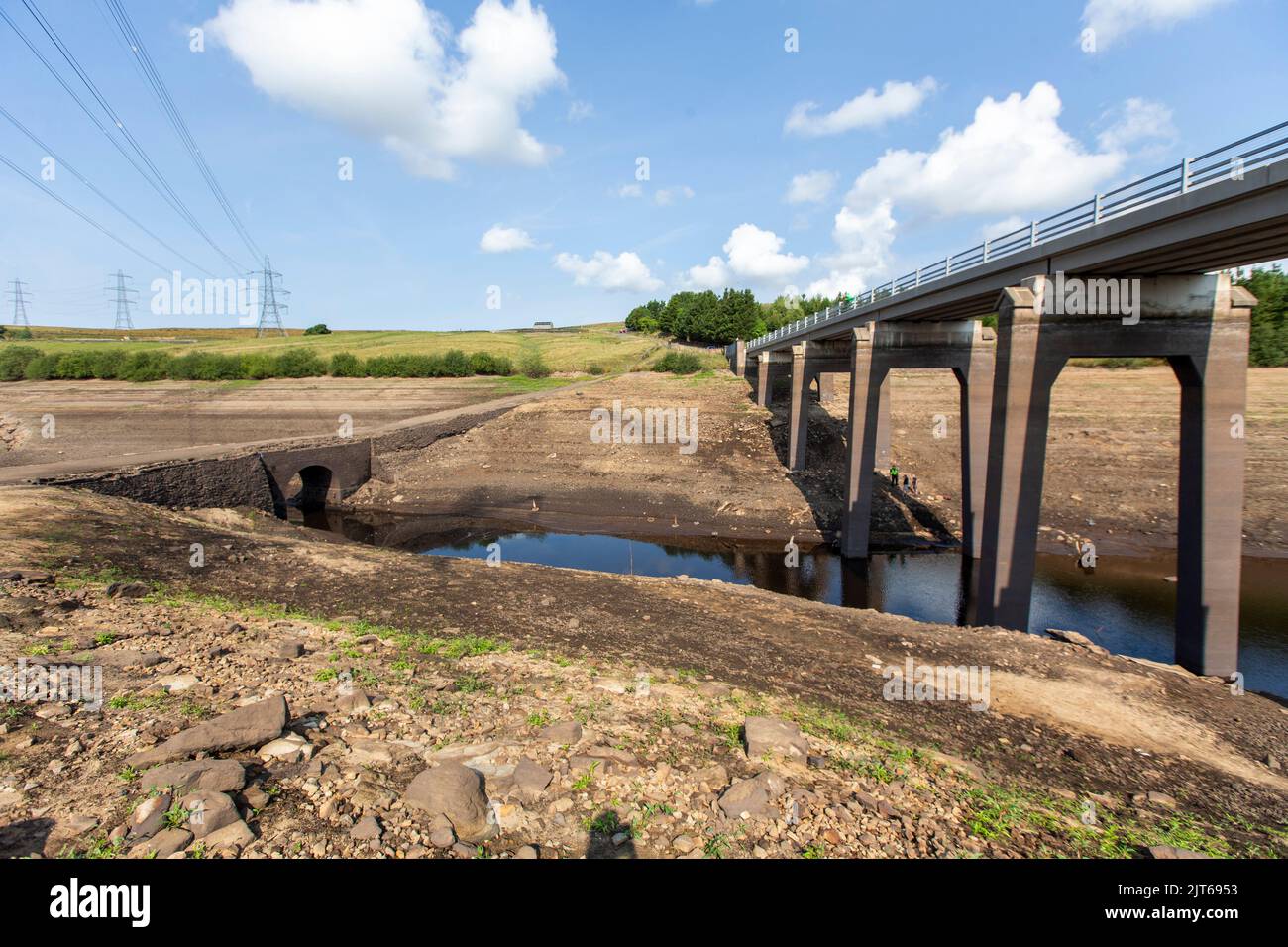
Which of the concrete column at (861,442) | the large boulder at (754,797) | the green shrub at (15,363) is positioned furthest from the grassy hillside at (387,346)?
the large boulder at (754,797)

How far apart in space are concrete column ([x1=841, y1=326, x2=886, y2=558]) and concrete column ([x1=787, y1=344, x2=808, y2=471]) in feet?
28.5

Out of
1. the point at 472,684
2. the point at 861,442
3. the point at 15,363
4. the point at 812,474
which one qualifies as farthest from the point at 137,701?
the point at 15,363

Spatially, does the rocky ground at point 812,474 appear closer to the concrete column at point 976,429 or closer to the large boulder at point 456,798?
the concrete column at point 976,429

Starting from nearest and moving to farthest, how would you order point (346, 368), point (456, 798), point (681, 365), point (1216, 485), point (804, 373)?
1. point (456, 798)
2. point (1216, 485)
3. point (804, 373)
4. point (346, 368)
5. point (681, 365)

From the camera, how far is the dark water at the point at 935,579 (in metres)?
18.7

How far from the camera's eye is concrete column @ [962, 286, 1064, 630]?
16.1 m

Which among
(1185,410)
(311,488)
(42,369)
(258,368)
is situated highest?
(258,368)

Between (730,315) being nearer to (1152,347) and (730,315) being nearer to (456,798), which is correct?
(1152,347)

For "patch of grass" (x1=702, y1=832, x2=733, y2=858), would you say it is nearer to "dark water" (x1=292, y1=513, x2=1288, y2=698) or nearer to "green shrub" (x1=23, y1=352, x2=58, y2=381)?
"dark water" (x1=292, y1=513, x2=1288, y2=698)

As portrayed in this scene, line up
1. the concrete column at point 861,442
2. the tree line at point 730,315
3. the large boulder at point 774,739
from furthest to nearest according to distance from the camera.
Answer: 1. the tree line at point 730,315
2. the concrete column at point 861,442
3. the large boulder at point 774,739

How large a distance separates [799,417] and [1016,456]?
20.2 m

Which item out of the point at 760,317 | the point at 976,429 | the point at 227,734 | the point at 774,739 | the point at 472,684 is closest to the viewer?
the point at 227,734

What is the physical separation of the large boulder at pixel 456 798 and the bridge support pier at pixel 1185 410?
16.4 m

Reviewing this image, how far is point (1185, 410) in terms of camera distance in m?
15.8
